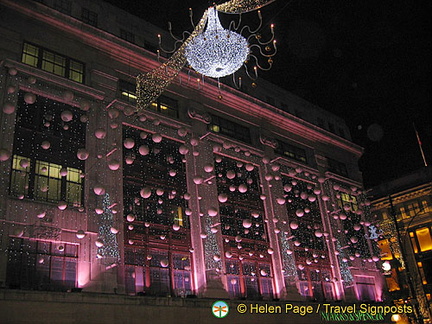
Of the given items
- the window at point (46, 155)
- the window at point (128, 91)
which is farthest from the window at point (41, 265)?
the window at point (128, 91)

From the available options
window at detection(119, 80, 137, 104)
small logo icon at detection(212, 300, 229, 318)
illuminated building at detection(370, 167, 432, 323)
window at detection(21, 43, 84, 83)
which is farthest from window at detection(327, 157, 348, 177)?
window at detection(21, 43, 84, 83)

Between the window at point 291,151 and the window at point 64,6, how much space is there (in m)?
16.8

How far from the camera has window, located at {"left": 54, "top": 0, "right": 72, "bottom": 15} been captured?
22375 millimetres

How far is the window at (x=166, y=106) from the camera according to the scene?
24.8 m

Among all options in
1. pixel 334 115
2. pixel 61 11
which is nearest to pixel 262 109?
pixel 334 115

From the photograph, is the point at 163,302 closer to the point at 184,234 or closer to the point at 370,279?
the point at 184,234

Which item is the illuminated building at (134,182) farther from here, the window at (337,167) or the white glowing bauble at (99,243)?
the window at (337,167)

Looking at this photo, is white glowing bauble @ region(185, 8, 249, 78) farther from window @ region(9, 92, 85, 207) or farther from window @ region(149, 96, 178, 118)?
window @ region(149, 96, 178, 118)

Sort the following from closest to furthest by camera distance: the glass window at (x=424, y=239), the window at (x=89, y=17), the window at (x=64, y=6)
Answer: the window at (x=64, y=6) → the window at (x=89, y=17) → the glass window at (x=424, y=239)

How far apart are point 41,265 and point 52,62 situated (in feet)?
33.3

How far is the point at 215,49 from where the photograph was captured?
1345 centimetres

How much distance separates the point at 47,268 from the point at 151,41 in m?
15.3

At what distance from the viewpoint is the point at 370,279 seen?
107 feet

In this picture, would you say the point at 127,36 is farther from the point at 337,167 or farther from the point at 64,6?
the point at 337,167
